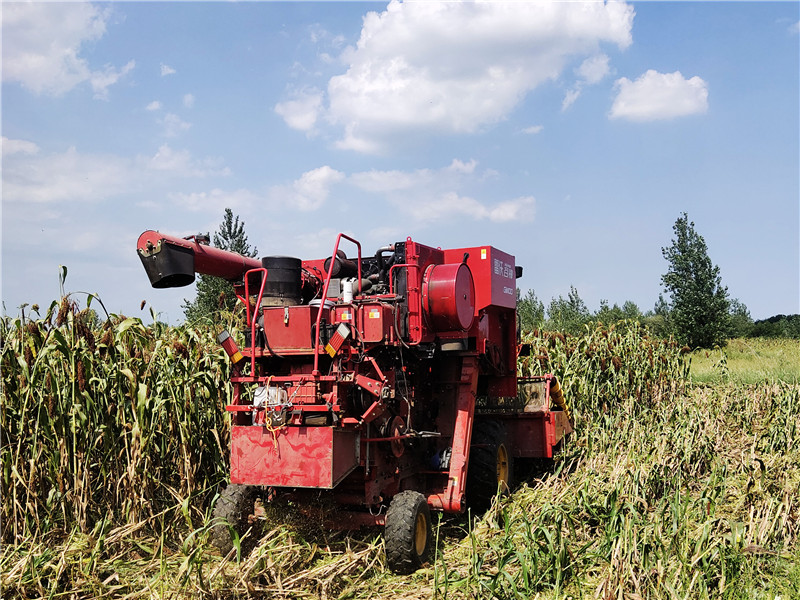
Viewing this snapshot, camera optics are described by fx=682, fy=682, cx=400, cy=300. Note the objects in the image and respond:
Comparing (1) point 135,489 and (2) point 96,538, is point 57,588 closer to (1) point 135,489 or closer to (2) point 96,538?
(2) point 96,538

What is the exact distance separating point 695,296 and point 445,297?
966 inches

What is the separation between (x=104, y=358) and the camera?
18.9 ft

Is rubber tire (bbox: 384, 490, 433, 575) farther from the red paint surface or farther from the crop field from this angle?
the red paint surface

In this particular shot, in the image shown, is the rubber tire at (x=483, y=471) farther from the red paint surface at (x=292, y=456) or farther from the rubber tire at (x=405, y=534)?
the red paint surface at (x=292, y=456)

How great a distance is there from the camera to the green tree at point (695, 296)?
27.5 meters

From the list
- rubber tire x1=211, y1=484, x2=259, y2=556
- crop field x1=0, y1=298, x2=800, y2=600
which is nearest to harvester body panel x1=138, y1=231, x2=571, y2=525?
rubber tire x1=211, y1=484, x2=259, y2=556

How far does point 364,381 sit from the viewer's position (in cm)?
554

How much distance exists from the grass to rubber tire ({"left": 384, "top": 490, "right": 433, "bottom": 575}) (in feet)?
27.9

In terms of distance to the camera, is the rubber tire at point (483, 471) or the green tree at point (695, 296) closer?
the rubber tire at point (483, 471)

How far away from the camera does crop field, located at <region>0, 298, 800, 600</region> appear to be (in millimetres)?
4566

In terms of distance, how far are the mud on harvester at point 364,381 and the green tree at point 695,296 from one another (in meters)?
22.4

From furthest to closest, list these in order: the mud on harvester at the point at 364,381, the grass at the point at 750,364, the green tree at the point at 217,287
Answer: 1. the green tree at the point at 217,287
2. the grass at the point at 750,364
3. the mud on harvester at the point at 364,381

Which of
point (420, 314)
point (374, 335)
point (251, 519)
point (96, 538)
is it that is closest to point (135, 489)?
point (96, 538)

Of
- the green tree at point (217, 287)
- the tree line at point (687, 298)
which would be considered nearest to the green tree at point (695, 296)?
the tree line at point (687, 298)
